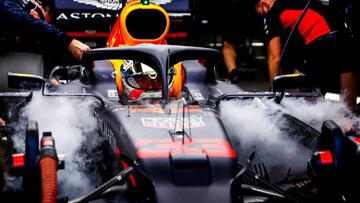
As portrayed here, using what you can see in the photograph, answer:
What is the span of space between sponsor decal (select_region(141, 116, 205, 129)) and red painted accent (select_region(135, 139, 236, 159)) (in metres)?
0.18

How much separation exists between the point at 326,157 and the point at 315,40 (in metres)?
3.42

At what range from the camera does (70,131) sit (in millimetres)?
3424

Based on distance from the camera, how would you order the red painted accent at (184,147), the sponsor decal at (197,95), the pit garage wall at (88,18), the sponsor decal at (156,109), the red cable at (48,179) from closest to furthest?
the red cable at (48,179)
the red painted accent at (184,147)
the sponsor decal at (156,109)
the sponsor decal at (197,95)
the pit garage wall at (88,18)

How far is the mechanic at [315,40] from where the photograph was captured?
586cm

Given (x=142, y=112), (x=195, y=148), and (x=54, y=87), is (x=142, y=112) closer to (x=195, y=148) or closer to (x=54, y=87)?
(x=195, y=148)

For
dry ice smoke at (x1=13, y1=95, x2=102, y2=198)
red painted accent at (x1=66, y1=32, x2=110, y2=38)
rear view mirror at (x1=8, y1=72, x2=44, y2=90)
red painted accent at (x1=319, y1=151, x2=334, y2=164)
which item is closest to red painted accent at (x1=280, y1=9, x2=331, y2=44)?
red painted accent at (x1=66, y1=32, x2=110, y2=38)

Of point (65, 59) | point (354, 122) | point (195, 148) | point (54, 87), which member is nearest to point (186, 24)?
point (65, 59)

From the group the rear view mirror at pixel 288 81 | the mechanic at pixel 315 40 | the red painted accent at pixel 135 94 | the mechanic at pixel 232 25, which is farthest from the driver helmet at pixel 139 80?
the mechanic at pixel 232 25

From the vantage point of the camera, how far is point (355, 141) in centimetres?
267

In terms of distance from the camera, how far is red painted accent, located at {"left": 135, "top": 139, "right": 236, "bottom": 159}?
8.71ft

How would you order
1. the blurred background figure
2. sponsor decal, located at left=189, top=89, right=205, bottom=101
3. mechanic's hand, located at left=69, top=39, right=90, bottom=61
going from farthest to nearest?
the blurred background figure < sponsor decal, located at left=189, top=89, right=205, bottom=101 < mechanic's hand, located at left=69, top=39, right=90, bottom=61

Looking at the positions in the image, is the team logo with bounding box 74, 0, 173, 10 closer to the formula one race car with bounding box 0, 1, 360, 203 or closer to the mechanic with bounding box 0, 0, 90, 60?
the mechanic with bounding box 0, 0, 90, 60

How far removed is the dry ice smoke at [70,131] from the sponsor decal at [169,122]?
1.41 feet

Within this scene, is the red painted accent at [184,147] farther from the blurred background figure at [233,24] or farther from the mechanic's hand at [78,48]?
the blurred background figure at [233,24]
